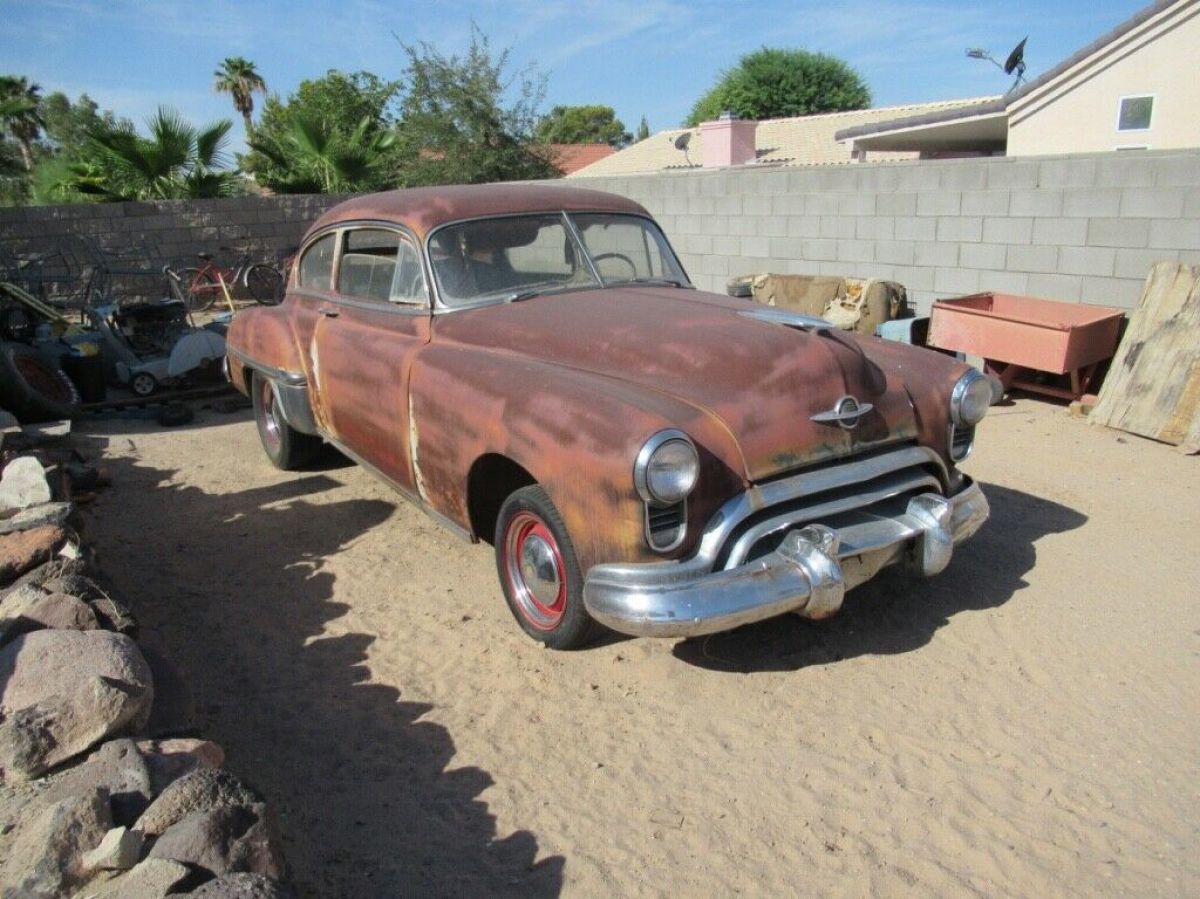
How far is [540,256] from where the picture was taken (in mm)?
4371

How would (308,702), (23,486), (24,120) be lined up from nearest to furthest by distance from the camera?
(308,702), (23,486), (24,120)

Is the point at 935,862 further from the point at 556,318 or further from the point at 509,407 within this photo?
the point at 556,318

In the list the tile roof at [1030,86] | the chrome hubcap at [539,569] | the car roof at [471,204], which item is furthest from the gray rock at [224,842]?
the tile roof at [1030,86]

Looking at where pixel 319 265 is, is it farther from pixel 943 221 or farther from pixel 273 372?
pixel 943 221

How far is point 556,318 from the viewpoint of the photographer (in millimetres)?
3783

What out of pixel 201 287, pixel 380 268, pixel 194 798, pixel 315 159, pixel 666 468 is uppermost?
pixel 315 159

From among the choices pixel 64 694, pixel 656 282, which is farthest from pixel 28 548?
pixel 656 282

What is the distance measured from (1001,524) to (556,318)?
2607mm

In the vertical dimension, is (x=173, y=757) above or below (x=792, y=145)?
below

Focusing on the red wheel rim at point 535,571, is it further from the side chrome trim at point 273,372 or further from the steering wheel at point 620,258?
the side chrome trim at point 273,372

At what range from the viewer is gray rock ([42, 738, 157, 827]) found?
2045 mm

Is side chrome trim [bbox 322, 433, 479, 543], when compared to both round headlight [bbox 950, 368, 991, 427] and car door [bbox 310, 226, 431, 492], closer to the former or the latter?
car door [bbox 310, 226, 431, 492]

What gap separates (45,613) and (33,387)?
5255 mm

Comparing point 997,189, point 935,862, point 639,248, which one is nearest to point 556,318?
point 639,248
